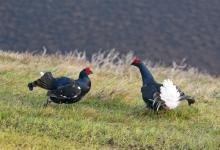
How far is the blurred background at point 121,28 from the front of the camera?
25.1m

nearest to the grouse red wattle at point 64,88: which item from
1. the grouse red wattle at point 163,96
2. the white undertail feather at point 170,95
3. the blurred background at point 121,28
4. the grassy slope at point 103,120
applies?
the grassy slope at point 103,120

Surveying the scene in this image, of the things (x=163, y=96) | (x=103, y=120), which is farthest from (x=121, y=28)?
(x=103, y=120)

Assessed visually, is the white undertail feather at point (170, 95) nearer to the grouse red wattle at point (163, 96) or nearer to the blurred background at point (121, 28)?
the grouse red wattle at point (163, 96)

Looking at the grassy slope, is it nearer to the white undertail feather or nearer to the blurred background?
the white undertail feather

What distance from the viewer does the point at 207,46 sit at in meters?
26.3

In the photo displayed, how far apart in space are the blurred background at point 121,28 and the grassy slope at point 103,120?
1090 cm

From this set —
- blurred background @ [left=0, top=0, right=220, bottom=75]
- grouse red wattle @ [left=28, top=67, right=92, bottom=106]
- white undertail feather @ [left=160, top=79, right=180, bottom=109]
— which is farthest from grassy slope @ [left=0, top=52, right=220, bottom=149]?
blurred background @ [left=0, top=0, right=220, bottom=75]

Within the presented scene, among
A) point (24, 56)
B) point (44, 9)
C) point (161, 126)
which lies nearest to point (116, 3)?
point (44, 9)

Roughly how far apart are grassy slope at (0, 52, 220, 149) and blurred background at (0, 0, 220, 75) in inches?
429

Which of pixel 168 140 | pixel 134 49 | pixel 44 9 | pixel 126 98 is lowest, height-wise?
pixel 168 140

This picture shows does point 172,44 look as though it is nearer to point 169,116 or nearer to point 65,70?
point 65,70

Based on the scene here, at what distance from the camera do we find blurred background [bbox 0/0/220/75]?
82.4 ft

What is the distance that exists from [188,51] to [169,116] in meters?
15.4

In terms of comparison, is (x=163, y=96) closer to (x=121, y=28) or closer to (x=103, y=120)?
(x=103, y=120)
